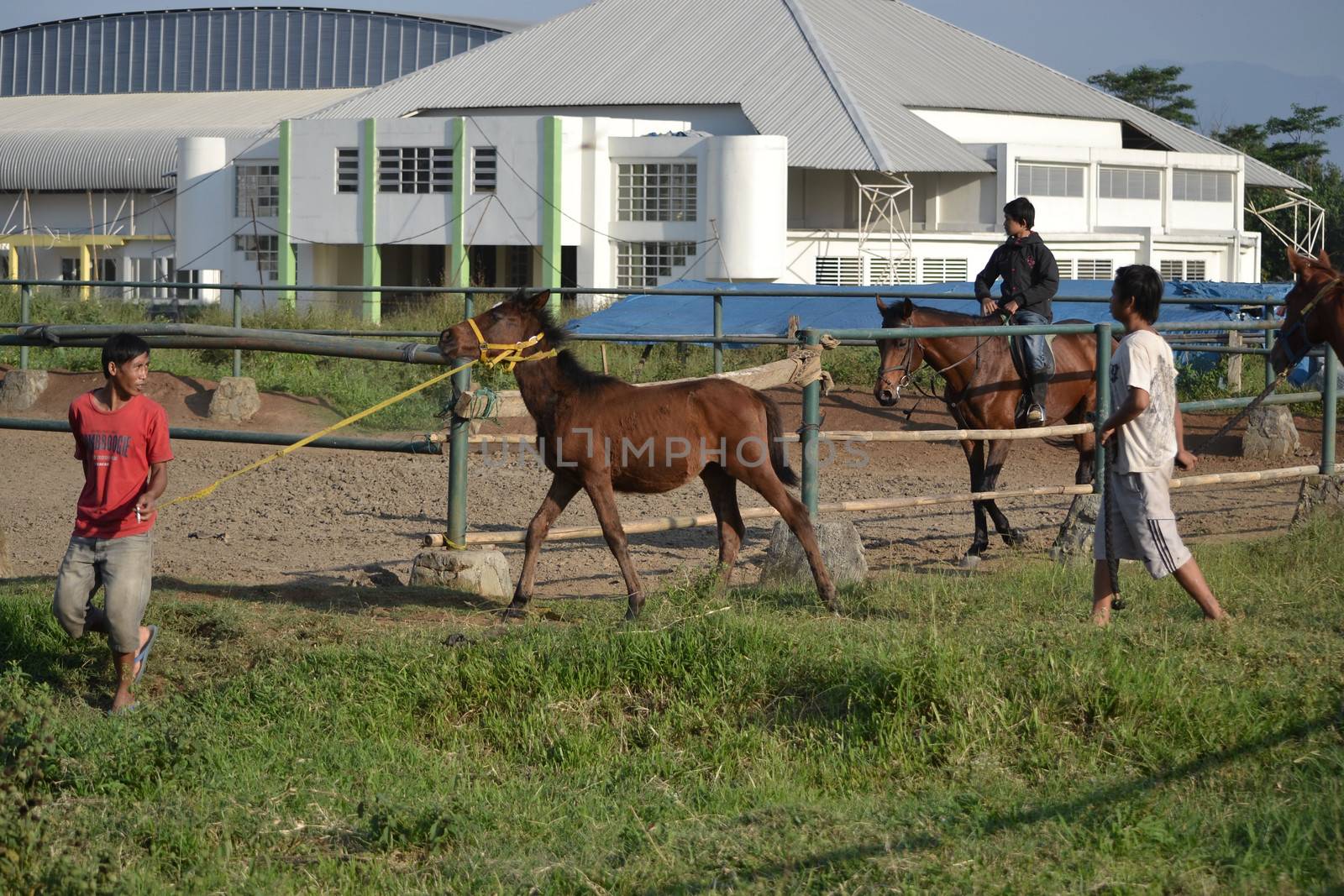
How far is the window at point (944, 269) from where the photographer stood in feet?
108

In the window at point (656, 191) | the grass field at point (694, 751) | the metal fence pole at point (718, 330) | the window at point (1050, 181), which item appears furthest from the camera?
the window at point (1050, 181)

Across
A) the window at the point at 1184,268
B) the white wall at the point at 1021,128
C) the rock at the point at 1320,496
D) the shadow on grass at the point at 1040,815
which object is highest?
the white wall at the point at 1021,128

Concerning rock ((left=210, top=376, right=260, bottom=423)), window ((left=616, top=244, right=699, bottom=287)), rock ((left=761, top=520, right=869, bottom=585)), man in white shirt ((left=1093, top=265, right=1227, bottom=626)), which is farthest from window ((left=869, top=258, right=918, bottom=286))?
man in white shirt ((left=1093, top=265, right=1227, bottom=626))

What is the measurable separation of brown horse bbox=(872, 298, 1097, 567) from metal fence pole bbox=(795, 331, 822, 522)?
7.51ft

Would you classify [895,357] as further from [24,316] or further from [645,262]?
[645,262]

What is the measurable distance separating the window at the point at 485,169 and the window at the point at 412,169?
63cm

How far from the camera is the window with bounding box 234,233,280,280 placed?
34625 millimetres

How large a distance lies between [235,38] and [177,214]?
20.3 meters

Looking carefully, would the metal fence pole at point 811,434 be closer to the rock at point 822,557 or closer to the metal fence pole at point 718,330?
the rock at point 822,557

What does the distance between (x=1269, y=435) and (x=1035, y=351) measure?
4498 millimetres

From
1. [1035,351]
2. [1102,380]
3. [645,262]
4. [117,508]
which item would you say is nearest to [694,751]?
[117,508]

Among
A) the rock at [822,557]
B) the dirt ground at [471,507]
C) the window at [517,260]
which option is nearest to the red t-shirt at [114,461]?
the dirt ground at [471,507]

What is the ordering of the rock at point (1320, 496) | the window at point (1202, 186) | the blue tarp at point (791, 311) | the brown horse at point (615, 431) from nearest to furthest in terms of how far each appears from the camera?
1. the brown horse at point (615, 431)
2. the rock at point (1320, 496)
3. the blue tarp at point (791, 311)
4. the window at point (1202, 186)

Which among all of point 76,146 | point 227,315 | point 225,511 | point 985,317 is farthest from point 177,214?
point 985,317
